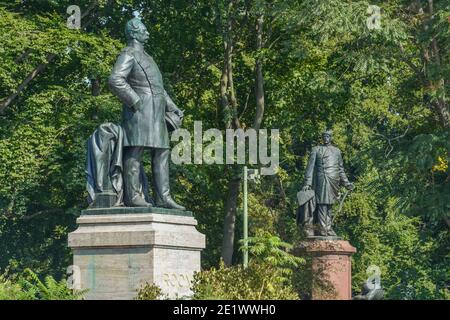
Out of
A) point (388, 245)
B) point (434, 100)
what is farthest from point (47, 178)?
point (388, 245)

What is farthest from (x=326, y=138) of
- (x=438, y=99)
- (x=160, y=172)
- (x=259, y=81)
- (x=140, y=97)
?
(x=259, y=81)

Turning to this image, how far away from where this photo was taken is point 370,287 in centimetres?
2000

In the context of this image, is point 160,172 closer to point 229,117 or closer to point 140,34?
point 140,34

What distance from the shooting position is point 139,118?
19484 mm

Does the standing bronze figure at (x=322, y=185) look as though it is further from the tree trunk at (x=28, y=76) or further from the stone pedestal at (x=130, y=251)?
the stone pedestal at (x=130, y=251)

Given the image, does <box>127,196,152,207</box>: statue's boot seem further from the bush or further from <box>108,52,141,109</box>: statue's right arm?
the bush

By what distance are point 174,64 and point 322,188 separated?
1291 centimetres

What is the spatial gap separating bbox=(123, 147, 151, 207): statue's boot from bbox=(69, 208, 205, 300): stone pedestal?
41 centimetres

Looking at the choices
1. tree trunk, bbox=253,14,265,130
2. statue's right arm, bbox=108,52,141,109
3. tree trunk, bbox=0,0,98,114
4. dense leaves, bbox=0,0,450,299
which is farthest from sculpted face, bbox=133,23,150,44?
tree trunk, bbox=253,14,265,130

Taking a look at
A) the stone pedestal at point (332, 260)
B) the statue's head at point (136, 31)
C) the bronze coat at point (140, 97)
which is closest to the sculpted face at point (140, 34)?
the statue's head at point (136, 31)

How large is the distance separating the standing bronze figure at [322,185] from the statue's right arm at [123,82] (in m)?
11.0

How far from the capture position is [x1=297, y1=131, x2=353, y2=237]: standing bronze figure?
29953mm

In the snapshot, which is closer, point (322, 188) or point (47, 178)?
point (322, 188)

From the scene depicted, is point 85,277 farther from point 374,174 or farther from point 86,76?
point 374,174
